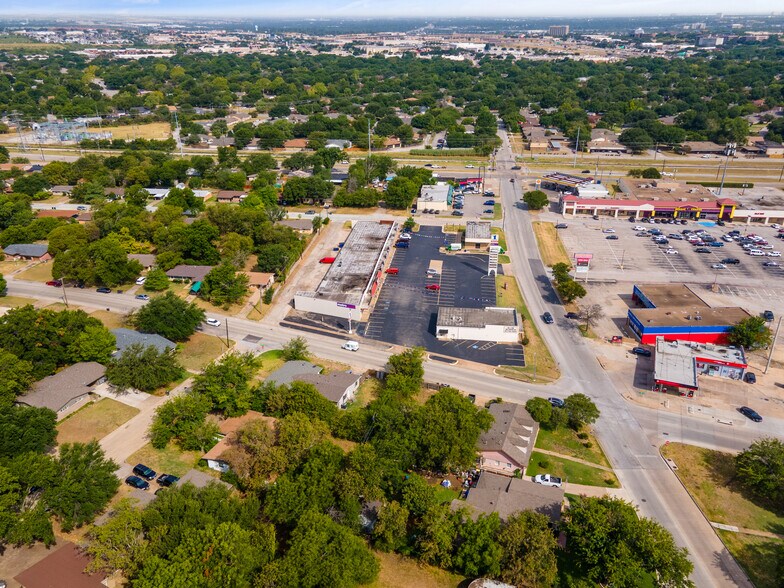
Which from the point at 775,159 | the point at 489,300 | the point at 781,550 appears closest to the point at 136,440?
the point at 489,300

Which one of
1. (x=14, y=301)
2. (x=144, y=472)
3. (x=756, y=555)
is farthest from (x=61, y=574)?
(x=14, y=301)

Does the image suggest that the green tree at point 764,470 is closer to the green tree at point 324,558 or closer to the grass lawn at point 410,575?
the grass lawn at point 410,575

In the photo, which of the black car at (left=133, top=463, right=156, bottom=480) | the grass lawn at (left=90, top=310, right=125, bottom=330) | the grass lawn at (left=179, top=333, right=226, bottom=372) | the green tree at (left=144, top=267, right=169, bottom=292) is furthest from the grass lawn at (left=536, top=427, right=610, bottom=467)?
the green tree at (left=144, top=267, right=169, bottom=292)

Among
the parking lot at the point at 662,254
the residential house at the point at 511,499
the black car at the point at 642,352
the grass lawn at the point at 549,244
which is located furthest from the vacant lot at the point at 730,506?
the grass lawn at the point at 549,244

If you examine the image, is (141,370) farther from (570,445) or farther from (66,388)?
(570,445)

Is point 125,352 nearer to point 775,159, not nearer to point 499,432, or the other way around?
point 499,432
